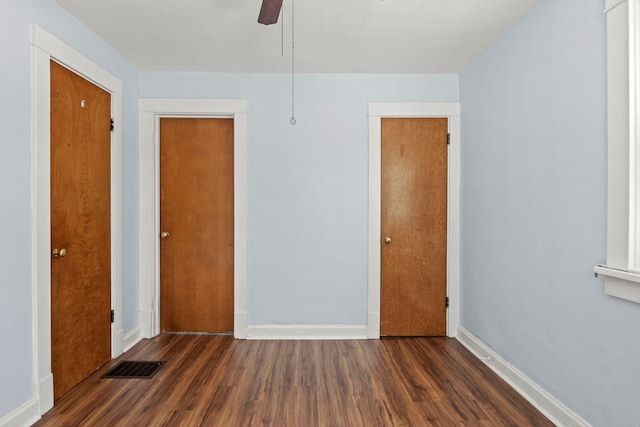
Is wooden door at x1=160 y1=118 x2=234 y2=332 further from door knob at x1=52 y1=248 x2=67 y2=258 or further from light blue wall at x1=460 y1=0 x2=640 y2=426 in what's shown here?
light blue wall at x1=460 y1=0 x2=640 y2=426

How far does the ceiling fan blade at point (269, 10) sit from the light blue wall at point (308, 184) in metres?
1.78

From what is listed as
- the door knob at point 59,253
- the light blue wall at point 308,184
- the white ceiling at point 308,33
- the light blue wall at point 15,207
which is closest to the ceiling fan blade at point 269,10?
the white ceiling at point 308,33

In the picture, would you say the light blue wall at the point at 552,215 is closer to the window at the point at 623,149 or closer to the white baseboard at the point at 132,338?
the window at the point at 623,149

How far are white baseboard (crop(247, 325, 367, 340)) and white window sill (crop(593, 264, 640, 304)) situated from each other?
6.73 ft

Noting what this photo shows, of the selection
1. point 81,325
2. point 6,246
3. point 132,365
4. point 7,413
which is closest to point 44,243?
point 6,246

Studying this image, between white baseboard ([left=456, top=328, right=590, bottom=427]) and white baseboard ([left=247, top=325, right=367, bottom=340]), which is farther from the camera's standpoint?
white baseboard ([left=247, top=325, right=367, bottom=340])

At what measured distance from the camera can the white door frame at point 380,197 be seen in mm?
3361

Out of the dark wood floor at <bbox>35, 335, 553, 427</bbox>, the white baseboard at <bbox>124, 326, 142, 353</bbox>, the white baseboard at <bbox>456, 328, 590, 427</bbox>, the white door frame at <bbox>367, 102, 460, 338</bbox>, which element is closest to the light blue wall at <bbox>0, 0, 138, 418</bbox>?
the dark wood floor at <bbox>35, 335, 553, 427</bbox>

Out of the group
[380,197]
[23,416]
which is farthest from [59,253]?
[380,197]

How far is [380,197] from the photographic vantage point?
11.1ft

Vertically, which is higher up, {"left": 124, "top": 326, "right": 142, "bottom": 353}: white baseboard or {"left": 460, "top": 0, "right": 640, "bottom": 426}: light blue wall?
{"left": 460, "top": 0, "right": 640, "bottom": 426}: light blue wall

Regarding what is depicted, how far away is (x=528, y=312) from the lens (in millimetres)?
2338

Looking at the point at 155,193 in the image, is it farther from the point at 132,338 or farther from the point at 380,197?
the point at 380,197

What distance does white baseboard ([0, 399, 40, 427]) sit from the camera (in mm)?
1866
